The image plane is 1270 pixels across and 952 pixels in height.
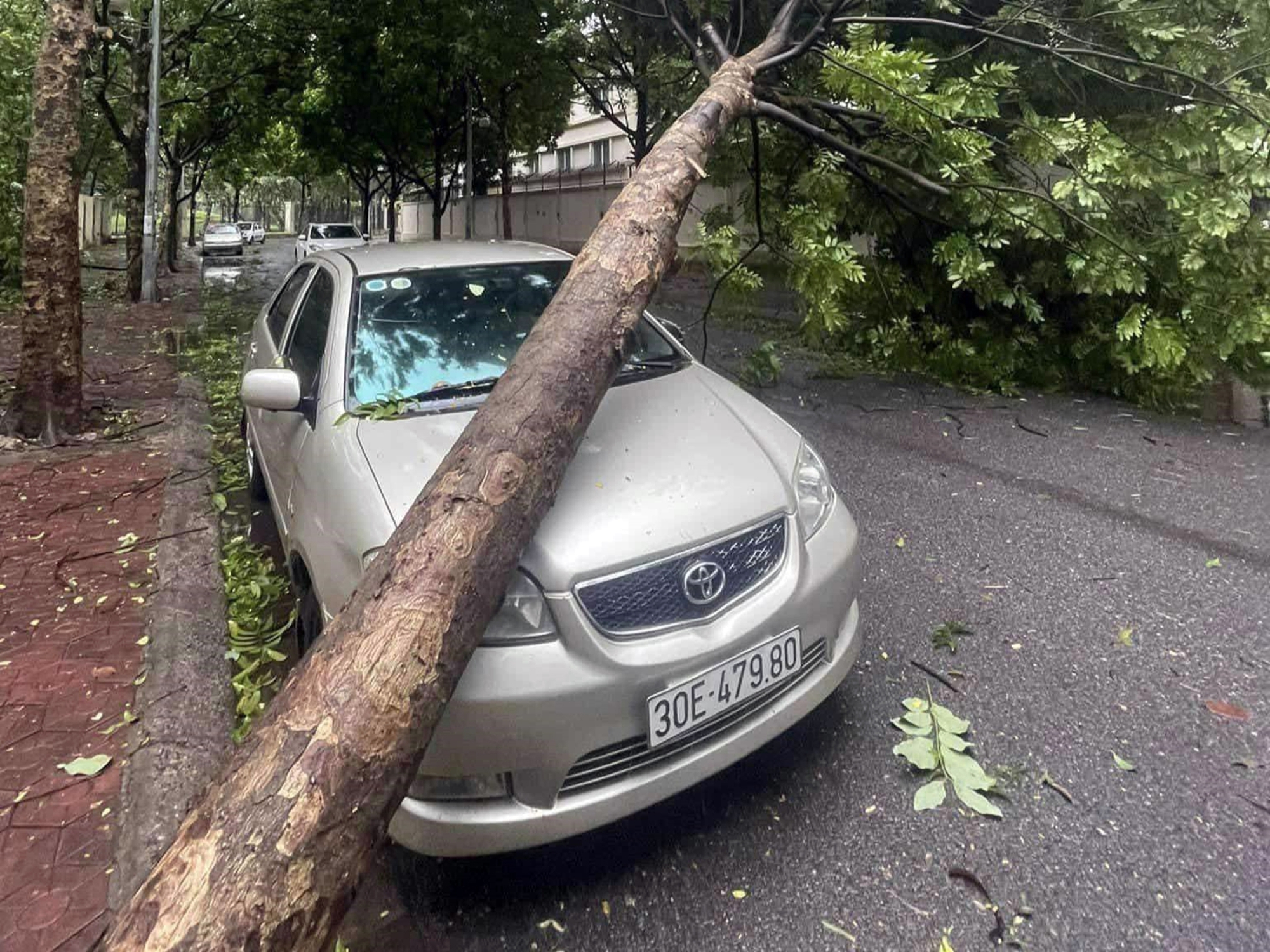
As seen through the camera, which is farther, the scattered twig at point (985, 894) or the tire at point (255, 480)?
the tire at point (255, 480)

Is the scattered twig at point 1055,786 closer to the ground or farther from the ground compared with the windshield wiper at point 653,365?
closer to the ground

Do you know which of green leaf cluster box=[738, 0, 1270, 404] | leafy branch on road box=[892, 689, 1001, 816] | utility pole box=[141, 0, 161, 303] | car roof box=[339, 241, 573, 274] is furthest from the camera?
utility pole box=[141, 0, 161, 303]

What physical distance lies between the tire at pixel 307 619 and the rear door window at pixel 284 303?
1961 millimetres

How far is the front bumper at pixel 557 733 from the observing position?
82.1 inches

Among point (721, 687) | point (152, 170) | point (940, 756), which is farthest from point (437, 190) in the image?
point (721, 687)

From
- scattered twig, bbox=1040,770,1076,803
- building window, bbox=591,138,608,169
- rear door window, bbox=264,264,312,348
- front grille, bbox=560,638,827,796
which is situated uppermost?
building window, bbox=591,138,608,169

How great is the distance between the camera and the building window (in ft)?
106

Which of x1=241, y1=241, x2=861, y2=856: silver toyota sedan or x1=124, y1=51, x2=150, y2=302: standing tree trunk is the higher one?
x1=124, y1=51, x2=150, y2=302: standing tree trunk

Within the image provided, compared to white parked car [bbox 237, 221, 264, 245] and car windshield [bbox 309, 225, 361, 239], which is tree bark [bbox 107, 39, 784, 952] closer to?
car windshield [bbox 309, 225, 361, 239]

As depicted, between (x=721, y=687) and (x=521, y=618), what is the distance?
0.54m

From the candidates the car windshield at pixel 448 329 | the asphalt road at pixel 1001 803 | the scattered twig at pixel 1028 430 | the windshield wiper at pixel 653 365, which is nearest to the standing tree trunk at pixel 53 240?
the car windshield at pixel 448 329

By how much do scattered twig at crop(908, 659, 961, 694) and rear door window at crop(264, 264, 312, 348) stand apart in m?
3.33

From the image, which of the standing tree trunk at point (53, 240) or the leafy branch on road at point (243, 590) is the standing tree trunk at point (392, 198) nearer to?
the leafy branch on road at point (243, 590)

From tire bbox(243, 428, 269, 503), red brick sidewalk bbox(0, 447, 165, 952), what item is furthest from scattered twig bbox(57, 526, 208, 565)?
tire bbox(243, 428, 269, 503)
